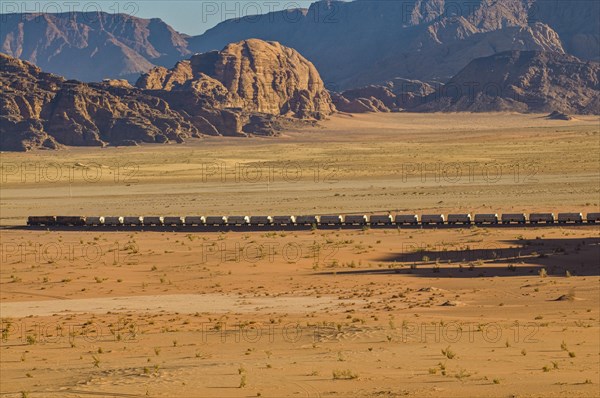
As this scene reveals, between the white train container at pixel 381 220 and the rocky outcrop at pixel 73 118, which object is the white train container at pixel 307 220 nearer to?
the white train container at pixel 381 220

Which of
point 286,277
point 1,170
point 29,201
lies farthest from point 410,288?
point 1,170

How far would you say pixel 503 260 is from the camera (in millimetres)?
45250

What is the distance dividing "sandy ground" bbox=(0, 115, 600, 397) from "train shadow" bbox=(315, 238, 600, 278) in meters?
0.13

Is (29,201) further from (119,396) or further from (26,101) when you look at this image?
(26,101)

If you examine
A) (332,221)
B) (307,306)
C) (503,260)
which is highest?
(332,221)

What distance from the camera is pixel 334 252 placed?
49.7 metres

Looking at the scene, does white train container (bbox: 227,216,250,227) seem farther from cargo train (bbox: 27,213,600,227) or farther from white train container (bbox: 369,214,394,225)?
white train container (bbox: 369,214,394,225)

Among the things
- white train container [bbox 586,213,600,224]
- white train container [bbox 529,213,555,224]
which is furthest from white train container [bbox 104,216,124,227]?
white train container [bbox 586,213,600,224]

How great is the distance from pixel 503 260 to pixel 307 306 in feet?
40.2

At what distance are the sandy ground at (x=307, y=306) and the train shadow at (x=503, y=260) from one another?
0.13m

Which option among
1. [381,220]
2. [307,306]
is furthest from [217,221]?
[307,306]

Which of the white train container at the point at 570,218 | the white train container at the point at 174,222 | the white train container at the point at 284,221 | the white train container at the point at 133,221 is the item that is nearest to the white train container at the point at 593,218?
the white train container at the point at 570,218

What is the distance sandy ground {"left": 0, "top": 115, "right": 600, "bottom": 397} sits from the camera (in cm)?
2392

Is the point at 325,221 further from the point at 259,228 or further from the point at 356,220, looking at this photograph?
the point at 259,228
